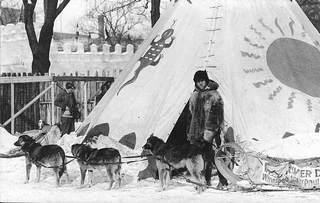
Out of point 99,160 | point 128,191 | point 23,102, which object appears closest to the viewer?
point 128,191

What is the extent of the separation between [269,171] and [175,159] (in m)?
1.37

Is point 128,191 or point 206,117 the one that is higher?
point 206,117

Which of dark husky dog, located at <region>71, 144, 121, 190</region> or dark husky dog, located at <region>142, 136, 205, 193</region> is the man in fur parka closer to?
dark husky dog, located at <region>142, 136, 205, 193</region>

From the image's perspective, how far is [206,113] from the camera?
952cm

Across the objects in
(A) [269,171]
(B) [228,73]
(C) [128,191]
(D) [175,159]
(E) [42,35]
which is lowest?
(C) [128,191]

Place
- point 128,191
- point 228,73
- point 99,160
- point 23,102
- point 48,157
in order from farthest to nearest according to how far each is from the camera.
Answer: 1. point 23,102
2. point 228,73
3. point 48,157
4. point 99,160
5. point 128,191

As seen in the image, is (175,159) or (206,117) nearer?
(175,159)

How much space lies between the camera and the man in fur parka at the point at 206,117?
363 inches

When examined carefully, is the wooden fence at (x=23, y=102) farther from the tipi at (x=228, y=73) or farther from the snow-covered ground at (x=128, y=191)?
the snow-covered ground at (x=128, y=191)

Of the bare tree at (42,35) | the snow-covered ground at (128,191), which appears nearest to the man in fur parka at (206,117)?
the snow-covered ground at (128,191)

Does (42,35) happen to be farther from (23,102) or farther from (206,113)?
(206,113)

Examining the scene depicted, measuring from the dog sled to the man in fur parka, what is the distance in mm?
215

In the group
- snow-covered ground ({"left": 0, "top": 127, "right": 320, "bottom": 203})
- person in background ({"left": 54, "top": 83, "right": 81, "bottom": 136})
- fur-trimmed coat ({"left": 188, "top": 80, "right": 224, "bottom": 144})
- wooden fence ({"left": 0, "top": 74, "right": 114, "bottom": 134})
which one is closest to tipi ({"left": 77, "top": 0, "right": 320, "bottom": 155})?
snow-covered ground ({"left": 0, "top": 127, "right": 320, "bottom": 203})

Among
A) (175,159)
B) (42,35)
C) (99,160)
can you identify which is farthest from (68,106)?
(42,35)
